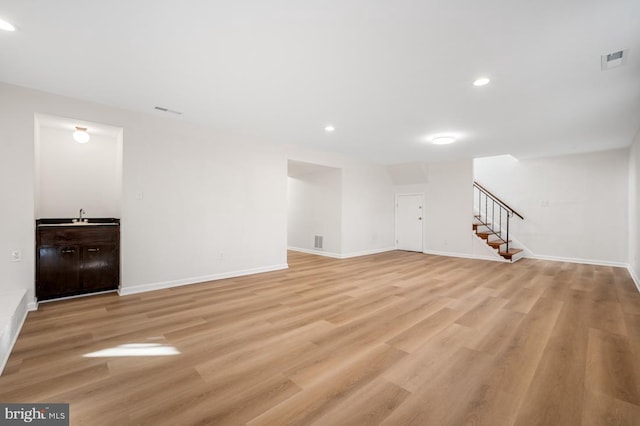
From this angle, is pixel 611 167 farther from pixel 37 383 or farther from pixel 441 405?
pixel 37 383

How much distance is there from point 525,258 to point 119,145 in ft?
31.3

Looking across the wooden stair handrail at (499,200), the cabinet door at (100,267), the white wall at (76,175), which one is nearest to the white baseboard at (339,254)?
the wooden stair handrail at (499,200)

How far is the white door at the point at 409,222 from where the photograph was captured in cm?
850

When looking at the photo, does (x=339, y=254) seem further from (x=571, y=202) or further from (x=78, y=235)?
(x=571, y=202)

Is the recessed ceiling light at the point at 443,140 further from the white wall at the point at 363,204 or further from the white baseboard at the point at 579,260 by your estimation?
the white baseboard at the point at 579,260

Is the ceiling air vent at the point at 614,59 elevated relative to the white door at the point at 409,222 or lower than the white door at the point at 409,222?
elevated

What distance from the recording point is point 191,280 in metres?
4.54

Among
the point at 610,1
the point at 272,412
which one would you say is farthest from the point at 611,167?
the point at 272,412

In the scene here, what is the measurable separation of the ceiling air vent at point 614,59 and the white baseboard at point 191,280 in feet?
18.0

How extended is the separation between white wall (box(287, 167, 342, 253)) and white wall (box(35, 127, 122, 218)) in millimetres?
4639

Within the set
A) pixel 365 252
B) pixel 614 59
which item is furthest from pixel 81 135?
pixel 365 252

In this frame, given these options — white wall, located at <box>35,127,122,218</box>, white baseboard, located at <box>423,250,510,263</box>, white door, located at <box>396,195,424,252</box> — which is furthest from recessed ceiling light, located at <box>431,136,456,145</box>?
white wall, located at <box>35,127,122,218</box>

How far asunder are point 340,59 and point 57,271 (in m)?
4.46

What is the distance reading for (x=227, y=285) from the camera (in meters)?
4.46
